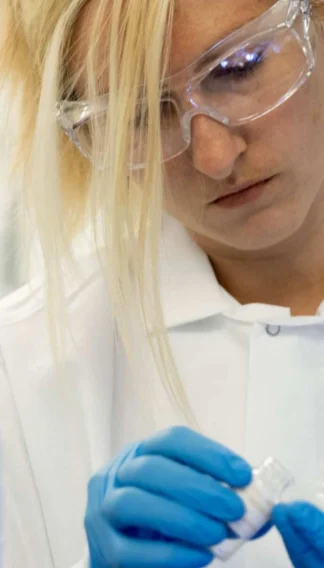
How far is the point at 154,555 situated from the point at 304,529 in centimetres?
15

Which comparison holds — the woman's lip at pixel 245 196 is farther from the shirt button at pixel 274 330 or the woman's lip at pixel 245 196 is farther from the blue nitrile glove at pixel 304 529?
the blue nitrile glove at pixel 304 529

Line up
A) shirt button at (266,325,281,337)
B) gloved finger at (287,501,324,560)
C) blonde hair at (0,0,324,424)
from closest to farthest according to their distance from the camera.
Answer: gloved finger at (287,501,324,560) < blonde hair at (0,0,324,424) < shirt button at (266,325,281,337)

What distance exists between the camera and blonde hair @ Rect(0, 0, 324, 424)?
0.96 meters

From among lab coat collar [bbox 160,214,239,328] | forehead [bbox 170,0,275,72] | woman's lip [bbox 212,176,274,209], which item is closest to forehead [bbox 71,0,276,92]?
forehead [bbox 170,0,275,72]

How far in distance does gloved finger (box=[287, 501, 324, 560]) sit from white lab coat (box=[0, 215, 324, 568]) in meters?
0.22

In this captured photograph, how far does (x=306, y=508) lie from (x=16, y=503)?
0.47 m

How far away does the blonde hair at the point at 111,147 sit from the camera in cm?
96

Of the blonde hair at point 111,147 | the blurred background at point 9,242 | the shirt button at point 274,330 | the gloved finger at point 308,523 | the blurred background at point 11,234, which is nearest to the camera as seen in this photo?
the gloved finger at point 308,523

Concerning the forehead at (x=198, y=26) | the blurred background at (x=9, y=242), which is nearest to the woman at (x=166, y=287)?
the forehead at (x=198, y=26)

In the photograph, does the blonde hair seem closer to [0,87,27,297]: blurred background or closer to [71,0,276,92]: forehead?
[71,0,276,92]: forehead

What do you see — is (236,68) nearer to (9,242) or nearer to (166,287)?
(166,287)

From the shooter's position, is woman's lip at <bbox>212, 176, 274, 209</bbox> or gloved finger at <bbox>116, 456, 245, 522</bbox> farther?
woman's lip at <bbox>212, 176, 274, 209</bbox>

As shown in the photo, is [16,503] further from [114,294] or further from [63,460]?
[114,294]

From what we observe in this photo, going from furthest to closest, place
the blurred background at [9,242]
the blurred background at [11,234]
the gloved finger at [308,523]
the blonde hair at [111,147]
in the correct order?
the blurred background at [9,242], the blurred background at [11,234], the blonde hair at [111,147], the gloved finger at [308,523]
